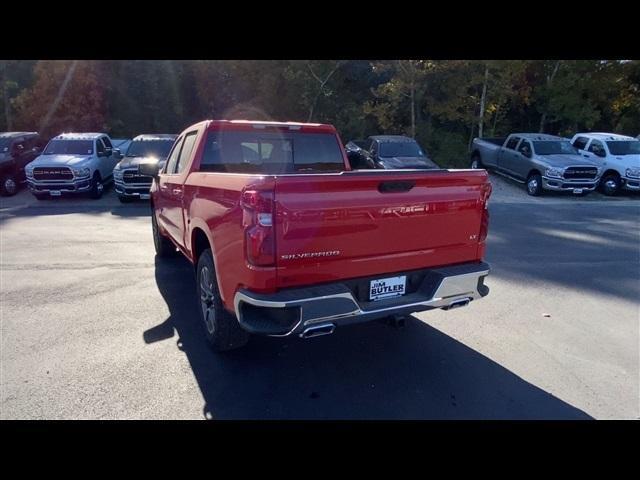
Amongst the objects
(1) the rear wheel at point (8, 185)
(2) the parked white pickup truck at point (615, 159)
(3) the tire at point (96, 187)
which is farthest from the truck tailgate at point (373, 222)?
(1) the rear wheel at point (8, 185)

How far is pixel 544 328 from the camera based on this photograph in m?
4.27

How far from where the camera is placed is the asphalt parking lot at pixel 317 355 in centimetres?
300

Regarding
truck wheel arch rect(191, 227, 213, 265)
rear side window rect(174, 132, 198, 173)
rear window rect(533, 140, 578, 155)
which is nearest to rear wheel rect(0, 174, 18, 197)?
rear side window rect(174, 132, 198, 173)

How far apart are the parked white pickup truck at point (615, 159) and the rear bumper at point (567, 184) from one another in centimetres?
131

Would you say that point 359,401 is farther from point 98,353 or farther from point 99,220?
point 99,220

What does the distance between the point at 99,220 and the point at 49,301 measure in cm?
525

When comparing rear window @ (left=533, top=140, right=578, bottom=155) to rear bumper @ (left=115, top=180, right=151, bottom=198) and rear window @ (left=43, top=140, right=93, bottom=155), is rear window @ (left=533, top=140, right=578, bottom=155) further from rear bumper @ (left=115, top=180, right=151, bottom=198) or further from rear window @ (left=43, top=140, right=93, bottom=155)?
rear window @ (left=43, top=140, right=93, bottom=155)

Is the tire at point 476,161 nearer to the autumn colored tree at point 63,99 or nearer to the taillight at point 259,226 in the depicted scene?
the taillight at point 259,226

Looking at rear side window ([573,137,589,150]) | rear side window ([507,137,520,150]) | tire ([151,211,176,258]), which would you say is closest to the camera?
tire ([151,211,176,258])

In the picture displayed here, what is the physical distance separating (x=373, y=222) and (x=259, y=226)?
0.88 metres

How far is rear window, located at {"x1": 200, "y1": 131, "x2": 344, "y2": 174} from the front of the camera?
4.33 metres

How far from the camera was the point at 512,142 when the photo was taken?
15039mm

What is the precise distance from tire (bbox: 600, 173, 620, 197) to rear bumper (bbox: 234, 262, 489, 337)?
549 inches
